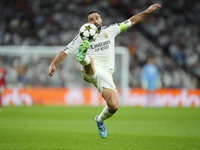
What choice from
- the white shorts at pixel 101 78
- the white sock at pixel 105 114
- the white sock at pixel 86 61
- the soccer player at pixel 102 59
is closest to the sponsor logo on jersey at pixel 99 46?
the soccer player at pixel 102 59

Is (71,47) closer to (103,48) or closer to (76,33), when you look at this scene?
(103,48)

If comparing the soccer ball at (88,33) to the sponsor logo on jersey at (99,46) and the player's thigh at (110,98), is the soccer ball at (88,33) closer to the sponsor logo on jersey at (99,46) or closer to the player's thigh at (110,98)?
the sponsor logo on jersey at (99,46)

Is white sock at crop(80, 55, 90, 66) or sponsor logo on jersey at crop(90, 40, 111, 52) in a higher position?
sponsor logo on jersey at crop(90, 40, 111, 52)

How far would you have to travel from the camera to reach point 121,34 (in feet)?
81.0

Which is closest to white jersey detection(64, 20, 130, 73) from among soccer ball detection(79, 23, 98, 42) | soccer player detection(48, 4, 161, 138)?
soccer player detection(48, 4, 161, 138)

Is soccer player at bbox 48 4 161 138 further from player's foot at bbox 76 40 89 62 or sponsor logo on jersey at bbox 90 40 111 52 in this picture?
player's foot at bbox 76 40 89 62

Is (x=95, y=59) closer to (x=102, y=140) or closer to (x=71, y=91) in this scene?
(x=102, y=140)

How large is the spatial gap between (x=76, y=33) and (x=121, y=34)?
3.32 meters

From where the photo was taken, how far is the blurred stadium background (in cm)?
2011

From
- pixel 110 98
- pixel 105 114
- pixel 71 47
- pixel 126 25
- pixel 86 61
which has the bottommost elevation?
pixel 105 114

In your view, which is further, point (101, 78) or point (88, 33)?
point (101, 78)

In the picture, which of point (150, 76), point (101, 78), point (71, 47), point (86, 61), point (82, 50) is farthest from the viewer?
point (150, 76)

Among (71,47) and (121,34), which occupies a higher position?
(121,34)

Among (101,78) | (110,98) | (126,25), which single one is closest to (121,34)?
(126,25)
